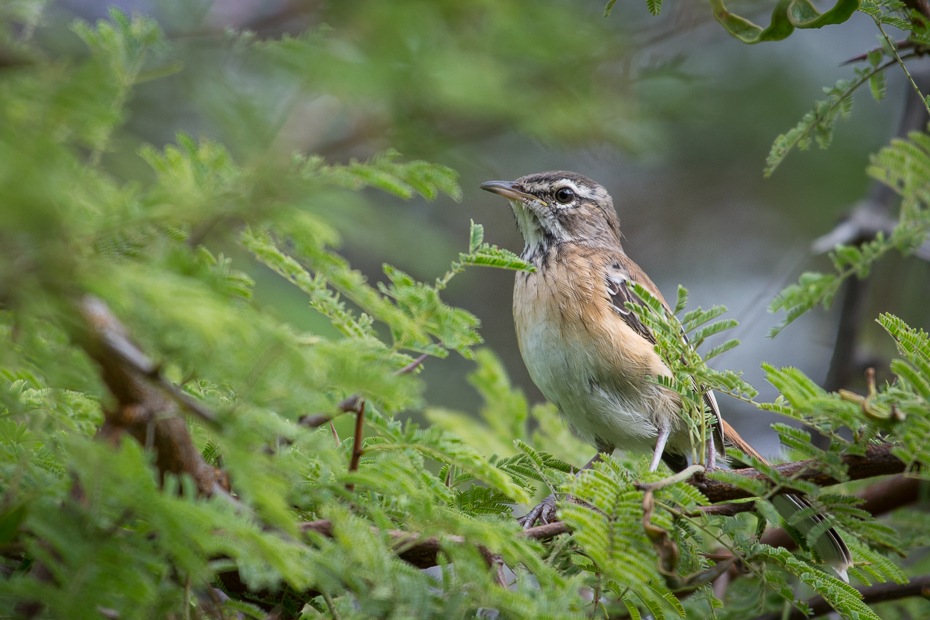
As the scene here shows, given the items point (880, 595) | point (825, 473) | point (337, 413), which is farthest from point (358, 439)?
point (880, 595)

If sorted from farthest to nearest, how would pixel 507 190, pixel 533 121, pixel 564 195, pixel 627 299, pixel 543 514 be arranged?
pixel 564 195 < pixel 507 190 < pixel 627 299 < pixel 533 121 < pixel 543 514

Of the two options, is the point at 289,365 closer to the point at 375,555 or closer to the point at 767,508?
the point at 375,555

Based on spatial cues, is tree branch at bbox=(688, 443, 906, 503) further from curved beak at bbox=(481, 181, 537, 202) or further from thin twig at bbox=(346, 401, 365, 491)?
curved beak at bbox=(481, 181, 537, 202)

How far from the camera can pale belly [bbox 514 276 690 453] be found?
193 inches

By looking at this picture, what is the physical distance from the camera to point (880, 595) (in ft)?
12.3

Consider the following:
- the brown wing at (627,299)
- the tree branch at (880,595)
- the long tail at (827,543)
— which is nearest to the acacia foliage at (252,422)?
the long tail at (827,543)

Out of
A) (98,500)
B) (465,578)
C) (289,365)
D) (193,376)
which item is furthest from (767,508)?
(98,500)

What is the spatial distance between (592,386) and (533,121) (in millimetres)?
1927

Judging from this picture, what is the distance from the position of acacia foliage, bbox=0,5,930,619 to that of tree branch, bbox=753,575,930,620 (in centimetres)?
63

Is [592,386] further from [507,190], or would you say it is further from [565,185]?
[565,185]

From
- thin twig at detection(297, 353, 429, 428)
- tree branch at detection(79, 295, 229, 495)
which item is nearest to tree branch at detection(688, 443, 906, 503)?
thin twig at detection(297, 353, 429, 428)

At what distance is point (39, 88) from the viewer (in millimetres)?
1547

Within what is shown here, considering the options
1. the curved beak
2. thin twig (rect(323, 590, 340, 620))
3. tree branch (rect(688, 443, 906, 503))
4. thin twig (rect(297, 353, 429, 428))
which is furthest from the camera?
the curved beak

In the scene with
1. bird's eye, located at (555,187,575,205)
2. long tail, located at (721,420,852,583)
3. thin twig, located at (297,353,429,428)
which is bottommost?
long tail, located at (721,420,852,583)
